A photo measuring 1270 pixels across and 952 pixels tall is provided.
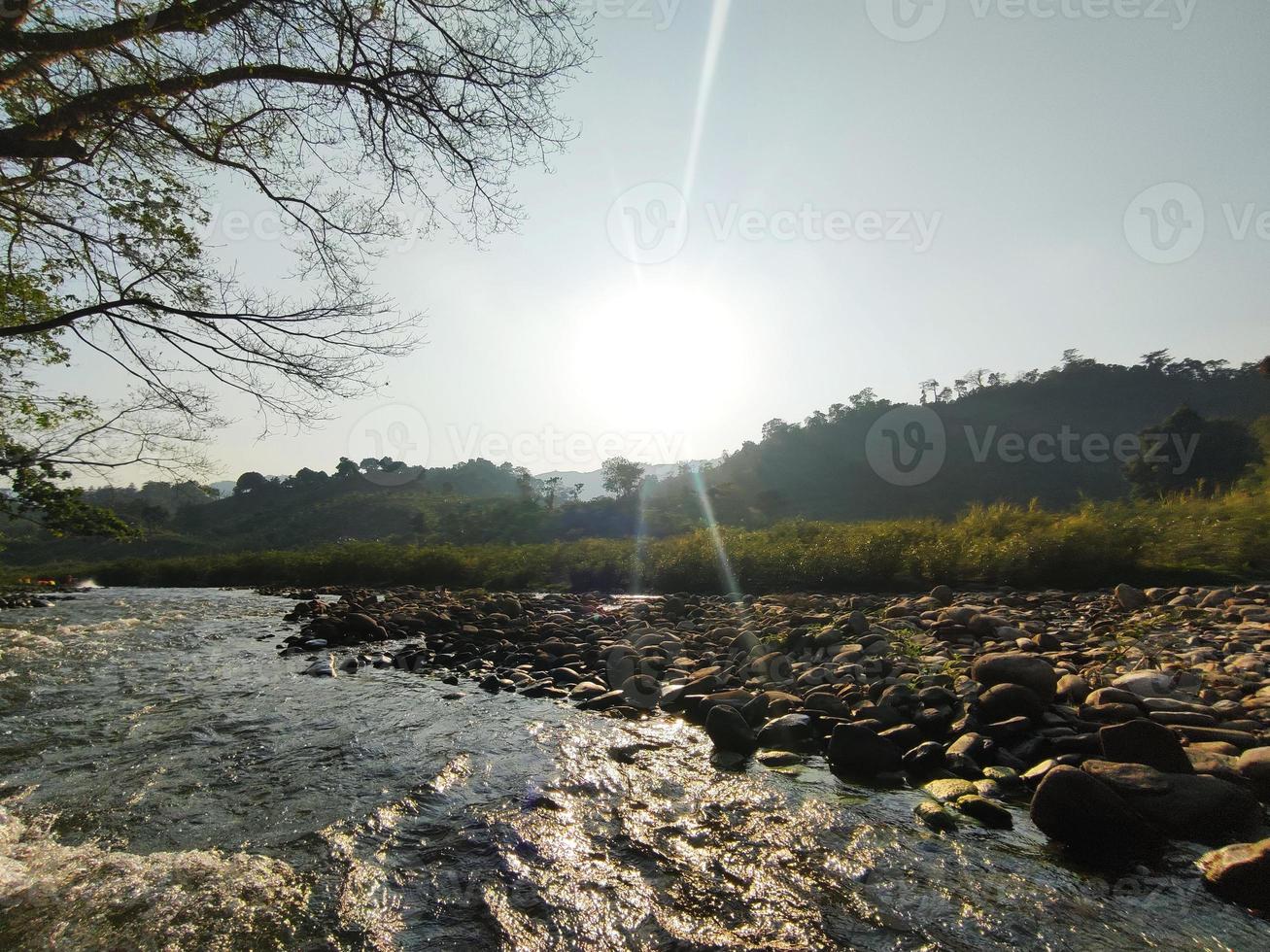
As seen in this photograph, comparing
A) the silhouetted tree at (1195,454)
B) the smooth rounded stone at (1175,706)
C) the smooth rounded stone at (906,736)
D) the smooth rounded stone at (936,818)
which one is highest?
the silhouetted tree at (1195,454)

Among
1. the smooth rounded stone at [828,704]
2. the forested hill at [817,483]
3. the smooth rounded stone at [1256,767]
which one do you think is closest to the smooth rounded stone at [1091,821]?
the smooth rounded stone at [1256,767]

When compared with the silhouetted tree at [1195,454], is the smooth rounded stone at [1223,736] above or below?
below

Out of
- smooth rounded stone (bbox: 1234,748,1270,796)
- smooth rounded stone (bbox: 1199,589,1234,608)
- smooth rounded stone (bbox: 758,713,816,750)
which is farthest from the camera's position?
smooth rounded stone (bbox: 1199,589,1234,608)

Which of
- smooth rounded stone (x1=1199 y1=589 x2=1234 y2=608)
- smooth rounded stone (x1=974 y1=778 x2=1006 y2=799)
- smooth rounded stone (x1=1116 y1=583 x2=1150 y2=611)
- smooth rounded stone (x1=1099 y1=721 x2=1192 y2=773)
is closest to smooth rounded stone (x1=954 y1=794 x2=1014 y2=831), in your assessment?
smooth rounded stone (x1=974 y1=778 x2=1006 y2=799)

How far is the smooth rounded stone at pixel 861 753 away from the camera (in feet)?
12.0

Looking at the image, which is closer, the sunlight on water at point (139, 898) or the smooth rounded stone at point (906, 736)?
the sunlight on water at point (139, 898)

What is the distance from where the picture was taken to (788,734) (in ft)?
13.5

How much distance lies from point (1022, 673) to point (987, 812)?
1.52 metres

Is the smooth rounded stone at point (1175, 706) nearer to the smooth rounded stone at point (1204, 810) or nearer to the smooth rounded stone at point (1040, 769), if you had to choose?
the smooth rounded stone at point (1040, 769)

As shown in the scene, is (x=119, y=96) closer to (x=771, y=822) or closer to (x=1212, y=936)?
(x=771, y=822)

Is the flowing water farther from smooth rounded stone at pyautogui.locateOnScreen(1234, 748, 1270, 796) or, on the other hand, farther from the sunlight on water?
smooth rounded stone at pyautogui.locateOnScreen(1234, 748, 1270, 796)

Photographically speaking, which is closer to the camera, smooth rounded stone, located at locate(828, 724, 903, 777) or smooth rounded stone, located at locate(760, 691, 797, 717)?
smooth rounded stone, located at locate(828, 724, 903, 777)

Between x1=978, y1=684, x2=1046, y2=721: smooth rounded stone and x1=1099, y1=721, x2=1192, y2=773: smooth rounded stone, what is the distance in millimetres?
687

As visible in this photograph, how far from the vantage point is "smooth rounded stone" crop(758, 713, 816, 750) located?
4105 mm
